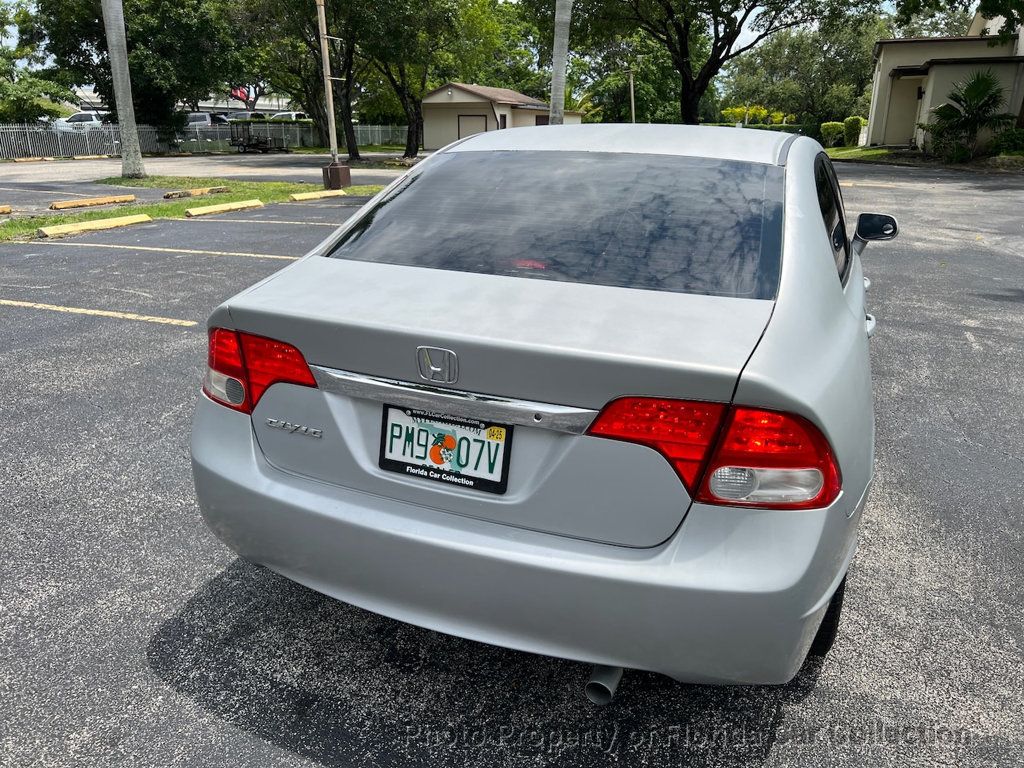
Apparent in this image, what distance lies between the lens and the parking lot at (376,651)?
2172mm

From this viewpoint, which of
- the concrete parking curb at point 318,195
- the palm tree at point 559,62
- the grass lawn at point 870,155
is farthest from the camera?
the grass lawn at point 870,155

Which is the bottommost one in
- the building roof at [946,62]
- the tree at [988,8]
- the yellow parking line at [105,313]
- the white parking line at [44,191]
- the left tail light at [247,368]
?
the yellow parking line at [105,313]

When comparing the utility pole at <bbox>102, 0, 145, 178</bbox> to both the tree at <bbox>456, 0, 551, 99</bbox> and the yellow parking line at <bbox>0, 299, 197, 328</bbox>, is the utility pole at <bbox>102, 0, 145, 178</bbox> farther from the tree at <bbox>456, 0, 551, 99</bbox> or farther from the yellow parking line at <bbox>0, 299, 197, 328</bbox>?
the tree at <bbox>456, 0, 551, 99</bbox>

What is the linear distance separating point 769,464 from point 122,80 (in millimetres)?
21534

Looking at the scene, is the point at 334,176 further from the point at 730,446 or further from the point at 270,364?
the point at 730,446

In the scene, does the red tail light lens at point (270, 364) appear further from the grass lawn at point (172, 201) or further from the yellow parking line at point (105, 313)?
the grass lawn at point (172, 201)

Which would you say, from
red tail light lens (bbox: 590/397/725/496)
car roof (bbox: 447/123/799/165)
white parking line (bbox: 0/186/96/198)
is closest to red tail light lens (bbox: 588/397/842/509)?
red tail light lens (bbox: 590/397/725/496)

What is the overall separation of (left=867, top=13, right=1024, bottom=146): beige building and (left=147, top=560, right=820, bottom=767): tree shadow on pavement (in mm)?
35214

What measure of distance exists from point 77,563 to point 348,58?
2876 cm

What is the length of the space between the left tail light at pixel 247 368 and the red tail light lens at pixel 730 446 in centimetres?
89

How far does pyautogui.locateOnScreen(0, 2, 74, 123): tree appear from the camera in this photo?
33.8 m

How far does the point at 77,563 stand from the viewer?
3004 mm

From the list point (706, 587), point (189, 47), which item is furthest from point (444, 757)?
point (189, 47)

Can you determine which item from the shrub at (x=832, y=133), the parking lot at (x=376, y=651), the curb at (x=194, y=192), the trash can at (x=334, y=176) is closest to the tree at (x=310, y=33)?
the trash can at (x=334, y=176)
